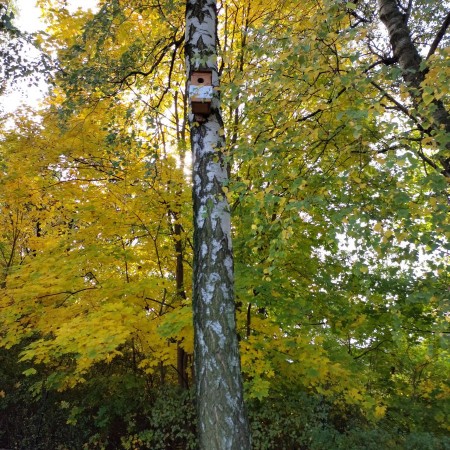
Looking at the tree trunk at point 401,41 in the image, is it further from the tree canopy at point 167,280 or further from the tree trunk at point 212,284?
the tree trunk at point 212,284

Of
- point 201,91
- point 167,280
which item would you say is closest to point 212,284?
point 201,91

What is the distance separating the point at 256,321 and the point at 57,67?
4.25 metres

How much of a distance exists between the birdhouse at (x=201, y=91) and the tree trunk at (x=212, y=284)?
0.08m

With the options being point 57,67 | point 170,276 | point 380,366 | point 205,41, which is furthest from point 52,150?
point 380,366

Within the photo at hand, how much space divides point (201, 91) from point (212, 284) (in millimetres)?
1498

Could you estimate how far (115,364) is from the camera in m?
6.29

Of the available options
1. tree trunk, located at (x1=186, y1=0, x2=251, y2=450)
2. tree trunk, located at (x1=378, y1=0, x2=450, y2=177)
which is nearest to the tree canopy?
tree trunk, located at (x1=378, y1=0, x2=450, y2=177)

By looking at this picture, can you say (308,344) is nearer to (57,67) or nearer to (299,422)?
(299,422)

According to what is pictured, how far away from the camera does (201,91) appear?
268 centimetres

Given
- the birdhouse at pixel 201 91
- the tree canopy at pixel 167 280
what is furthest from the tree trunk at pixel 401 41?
the birdhouse at pixel 201 91

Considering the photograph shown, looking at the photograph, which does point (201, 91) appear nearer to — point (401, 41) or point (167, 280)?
point (401, 41)

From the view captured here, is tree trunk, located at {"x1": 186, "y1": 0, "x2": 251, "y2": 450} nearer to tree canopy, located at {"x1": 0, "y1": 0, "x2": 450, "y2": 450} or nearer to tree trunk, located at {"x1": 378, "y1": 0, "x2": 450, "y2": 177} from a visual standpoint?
tree canopy, located at {"x1": 0, "y1": 0, "x2": 450, "y2": 450}

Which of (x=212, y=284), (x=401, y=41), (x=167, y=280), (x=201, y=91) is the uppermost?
(x=401, y=41)

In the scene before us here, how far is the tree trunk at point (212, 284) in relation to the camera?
2.17 m
